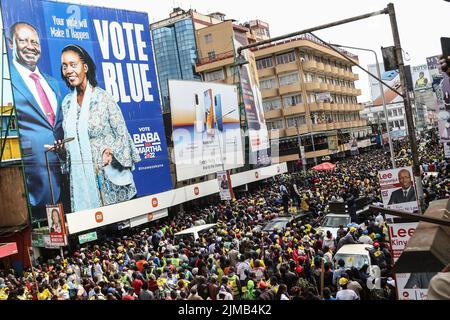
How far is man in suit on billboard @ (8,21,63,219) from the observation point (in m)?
22.3

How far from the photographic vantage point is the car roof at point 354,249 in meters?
11.4

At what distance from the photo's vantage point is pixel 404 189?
30.0 ft

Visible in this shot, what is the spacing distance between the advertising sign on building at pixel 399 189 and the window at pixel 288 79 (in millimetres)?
50933

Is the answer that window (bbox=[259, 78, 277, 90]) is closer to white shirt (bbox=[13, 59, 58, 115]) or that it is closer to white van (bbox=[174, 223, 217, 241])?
white shirt (bbox=[13, 59, 58, 115])

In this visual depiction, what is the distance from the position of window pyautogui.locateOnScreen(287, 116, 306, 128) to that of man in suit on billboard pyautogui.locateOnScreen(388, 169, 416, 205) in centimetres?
4977

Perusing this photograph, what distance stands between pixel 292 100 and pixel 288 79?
8.68 ft

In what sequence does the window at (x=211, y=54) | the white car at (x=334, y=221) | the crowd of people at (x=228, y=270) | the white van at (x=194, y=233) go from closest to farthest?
the crowd of people at (x=228, y=270), the white car at (x=334, y=221), the white van at (x=194, y=233), the window at (x=211, y=54)

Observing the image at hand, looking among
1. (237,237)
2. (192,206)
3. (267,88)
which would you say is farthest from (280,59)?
(237,237)

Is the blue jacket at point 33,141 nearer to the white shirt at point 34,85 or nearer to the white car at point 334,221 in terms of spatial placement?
the white shirt at point 34,85

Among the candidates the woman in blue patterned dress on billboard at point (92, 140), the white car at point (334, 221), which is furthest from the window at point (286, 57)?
the white car at point (334, 221)

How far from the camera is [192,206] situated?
34.8 metres

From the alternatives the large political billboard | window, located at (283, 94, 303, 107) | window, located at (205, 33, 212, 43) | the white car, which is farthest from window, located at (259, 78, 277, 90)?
the white car

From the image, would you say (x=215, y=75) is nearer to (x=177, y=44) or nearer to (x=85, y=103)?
(x=177, y=44)
